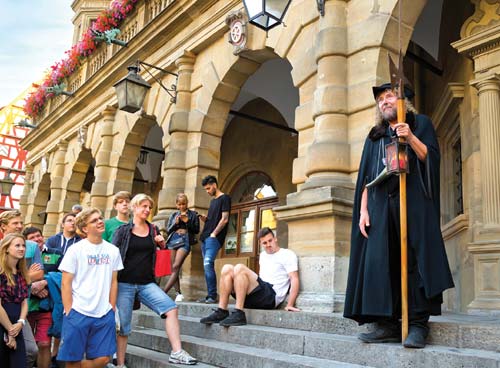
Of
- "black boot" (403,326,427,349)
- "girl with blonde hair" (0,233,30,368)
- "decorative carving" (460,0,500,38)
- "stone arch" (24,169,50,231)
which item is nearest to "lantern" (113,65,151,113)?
"girl with blonde hair" (0,233,30,368)

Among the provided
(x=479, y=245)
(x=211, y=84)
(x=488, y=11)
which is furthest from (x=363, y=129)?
(x=211, y=84)

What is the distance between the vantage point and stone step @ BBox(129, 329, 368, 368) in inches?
150

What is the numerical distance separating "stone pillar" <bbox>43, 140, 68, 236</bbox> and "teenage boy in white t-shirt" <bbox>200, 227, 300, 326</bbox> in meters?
11.7

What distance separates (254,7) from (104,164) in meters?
7.70

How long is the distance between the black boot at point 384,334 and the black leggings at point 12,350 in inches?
108

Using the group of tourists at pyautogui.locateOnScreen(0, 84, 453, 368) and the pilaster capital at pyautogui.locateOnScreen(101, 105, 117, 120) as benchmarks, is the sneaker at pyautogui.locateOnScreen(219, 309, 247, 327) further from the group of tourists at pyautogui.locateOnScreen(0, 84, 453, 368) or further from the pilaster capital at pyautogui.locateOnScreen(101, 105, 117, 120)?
the pilaster capital at pyautogui.locateOnScreen(101, 105, 117, 120)

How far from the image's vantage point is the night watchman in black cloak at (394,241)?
3.43 metres

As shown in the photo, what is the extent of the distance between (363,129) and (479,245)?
89.6 inches

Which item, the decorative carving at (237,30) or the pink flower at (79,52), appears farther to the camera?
the pink flower at (79,52)

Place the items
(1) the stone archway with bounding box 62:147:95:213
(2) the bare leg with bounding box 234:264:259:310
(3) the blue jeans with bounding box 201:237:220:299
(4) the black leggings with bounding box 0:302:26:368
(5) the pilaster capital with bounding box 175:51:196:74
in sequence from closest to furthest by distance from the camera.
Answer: (4) the black leggings with bounding box 0:302:26:368
(2) the bare leg with bounding box 234:264:259:310
(3) the blue jeans with bounding box 201:237:220:299
(5) the pilaster capital with bounding box 175:51:196:74
(1) the stone archway with bounding box 62:147:95:213

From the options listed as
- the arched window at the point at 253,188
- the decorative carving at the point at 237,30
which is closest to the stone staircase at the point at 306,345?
the decorative carving at the point at 237,30

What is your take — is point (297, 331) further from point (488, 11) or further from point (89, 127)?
point (89, 127)

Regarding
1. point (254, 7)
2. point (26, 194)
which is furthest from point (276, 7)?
point (26, 194)

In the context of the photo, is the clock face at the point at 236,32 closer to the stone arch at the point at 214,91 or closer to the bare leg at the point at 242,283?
the stone arch at the point at 214,91
